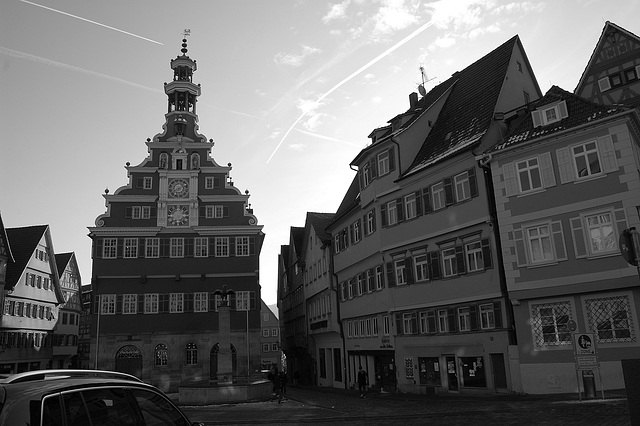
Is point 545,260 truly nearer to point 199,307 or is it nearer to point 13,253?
point 199,307

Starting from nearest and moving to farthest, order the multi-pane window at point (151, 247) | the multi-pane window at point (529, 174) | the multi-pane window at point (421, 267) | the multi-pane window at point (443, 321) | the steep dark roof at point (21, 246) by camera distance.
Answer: the multi-pane window at point (529, 174) → the multi-pane window at point (443, 321) → the multi-pane window at point (421, 267) → the multi-pane window at point (151, 247) → the steep dark roof at point (21, 246)

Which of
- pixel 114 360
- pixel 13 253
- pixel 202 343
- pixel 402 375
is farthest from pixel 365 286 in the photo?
pixel 13 253

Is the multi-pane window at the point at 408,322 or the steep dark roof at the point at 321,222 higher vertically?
the steep dark roof at the point at 321,222

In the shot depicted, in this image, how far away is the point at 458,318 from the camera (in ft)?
84.1

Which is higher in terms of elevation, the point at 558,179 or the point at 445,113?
the point at 445,113

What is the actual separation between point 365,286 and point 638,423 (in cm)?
2494

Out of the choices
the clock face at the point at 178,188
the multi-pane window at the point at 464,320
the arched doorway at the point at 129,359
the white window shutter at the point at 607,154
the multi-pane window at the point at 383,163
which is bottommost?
the arched doorway at the point at 129,359

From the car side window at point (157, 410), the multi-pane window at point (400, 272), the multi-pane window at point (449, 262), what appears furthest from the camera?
the multi-pane window at point (400, 272)

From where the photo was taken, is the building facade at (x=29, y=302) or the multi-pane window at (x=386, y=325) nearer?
the multi-pane window at (x=386, y=325)

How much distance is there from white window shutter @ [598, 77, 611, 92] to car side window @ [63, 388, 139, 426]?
110ft

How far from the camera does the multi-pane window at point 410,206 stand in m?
28.7

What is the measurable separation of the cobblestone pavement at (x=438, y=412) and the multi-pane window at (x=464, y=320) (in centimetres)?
310

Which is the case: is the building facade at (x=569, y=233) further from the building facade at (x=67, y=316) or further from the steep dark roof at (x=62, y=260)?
the steep dark roof at (x=62, y=260)

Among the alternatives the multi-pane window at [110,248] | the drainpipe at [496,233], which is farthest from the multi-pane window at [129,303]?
the drainpipe at [496,233]
